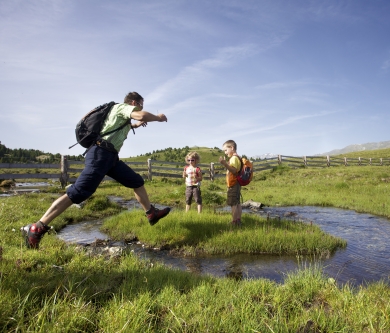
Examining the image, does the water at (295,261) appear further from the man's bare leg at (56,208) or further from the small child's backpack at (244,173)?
the small child's backpack at (244,173)

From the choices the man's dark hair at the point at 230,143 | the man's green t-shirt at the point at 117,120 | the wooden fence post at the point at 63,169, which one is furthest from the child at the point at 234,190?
the wooden fence post at the point at 63,169

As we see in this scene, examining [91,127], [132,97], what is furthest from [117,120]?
[132,97]

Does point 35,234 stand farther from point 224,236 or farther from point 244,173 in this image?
point 244,173

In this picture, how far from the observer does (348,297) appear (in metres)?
3.14

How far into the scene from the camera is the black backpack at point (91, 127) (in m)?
4.73

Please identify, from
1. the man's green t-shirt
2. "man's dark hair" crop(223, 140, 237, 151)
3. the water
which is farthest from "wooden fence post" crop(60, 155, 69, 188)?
the man's green t-shirt

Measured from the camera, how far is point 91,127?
4719 millimetres

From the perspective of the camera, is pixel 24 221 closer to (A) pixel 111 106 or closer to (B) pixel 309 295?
(A) pixel 111 106

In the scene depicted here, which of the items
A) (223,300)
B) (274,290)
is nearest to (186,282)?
(223,300)

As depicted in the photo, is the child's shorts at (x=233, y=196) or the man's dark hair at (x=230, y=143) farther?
the man's dark hair at (x=230, y=143)

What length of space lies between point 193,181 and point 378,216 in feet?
20.2

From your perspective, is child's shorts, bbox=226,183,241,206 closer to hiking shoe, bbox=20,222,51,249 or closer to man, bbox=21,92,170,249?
man, bbox=21,92,170,249

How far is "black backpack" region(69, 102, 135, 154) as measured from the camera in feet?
15.5

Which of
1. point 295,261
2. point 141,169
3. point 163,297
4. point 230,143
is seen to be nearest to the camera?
point 163,297
